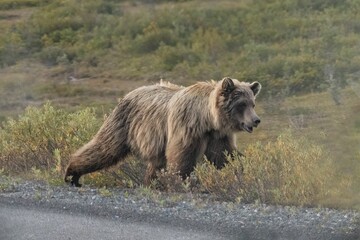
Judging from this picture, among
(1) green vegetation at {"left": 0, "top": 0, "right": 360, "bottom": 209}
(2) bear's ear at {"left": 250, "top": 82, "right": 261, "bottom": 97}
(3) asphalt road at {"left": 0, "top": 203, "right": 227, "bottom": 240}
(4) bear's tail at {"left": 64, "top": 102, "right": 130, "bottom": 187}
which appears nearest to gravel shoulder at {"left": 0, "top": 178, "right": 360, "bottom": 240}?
(3) asphalt road at {"left": 0, "top": 203, "right": 227, "bottom": 240}

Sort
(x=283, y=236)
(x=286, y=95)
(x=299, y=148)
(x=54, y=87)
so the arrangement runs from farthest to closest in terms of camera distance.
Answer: (x=54, y=87), (x=286, y=95), (x=299, y=148), (x=283, y=236)

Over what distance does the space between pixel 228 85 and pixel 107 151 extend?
5.56 ft

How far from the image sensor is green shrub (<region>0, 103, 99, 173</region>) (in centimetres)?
1252

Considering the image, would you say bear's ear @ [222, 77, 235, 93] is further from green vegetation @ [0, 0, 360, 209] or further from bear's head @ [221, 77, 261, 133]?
green vegetation @ [0, 0, 360, 209]

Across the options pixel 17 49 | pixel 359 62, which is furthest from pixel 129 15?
pixel 359 62

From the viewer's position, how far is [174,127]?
1051 cm

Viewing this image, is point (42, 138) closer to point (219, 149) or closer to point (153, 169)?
point (153, 169)

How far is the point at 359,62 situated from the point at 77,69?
913cm

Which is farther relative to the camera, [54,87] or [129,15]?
[129,15]

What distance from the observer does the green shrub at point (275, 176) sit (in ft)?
30.1

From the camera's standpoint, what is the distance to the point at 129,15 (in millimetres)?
34781

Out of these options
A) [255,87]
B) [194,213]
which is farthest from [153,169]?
[194,213]

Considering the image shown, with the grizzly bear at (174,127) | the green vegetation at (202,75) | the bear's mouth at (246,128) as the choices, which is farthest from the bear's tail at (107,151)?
the bear's mouth at (246,128)

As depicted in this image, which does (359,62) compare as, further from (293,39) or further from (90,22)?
(90,22)
